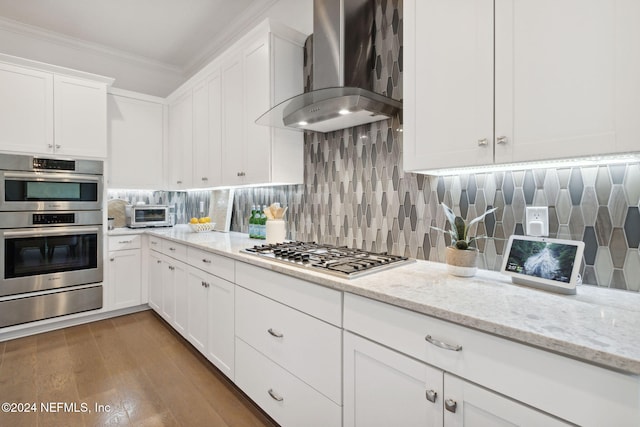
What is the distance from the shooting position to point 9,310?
9.14ft

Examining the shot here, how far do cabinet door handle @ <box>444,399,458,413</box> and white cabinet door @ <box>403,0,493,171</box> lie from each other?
846 mm

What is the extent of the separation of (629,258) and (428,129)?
0.88m

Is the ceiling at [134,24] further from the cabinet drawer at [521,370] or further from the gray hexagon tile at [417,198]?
the cabinet drawer at [521,370]

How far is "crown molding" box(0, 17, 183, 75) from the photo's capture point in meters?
3.25

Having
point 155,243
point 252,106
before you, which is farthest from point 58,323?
point 252,106

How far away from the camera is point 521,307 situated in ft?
3.21

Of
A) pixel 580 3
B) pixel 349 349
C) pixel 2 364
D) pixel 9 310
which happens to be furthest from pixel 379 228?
pixel 9 310

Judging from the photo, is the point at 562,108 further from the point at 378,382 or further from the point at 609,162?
the point at 378,382

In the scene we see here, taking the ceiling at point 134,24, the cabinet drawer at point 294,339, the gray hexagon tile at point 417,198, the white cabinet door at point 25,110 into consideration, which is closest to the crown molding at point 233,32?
the ceiling at point 134,24

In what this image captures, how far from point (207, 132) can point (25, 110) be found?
1.59m

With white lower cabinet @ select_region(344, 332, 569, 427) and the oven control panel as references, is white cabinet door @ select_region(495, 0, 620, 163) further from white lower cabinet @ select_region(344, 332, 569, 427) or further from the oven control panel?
the oven control panel

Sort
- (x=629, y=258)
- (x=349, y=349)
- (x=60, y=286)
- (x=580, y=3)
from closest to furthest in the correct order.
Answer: (x=580, y=3) < (x=629, y=258) < (x=349, y=349) < (x=60, y=286)

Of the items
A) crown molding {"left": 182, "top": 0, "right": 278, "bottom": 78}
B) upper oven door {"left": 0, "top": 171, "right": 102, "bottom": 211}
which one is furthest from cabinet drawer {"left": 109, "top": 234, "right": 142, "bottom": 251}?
crown molding {"left": 182, "top": 0, "right": 278, "bottom": 78}

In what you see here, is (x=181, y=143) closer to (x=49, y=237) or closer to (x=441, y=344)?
(x=49, y=237)
